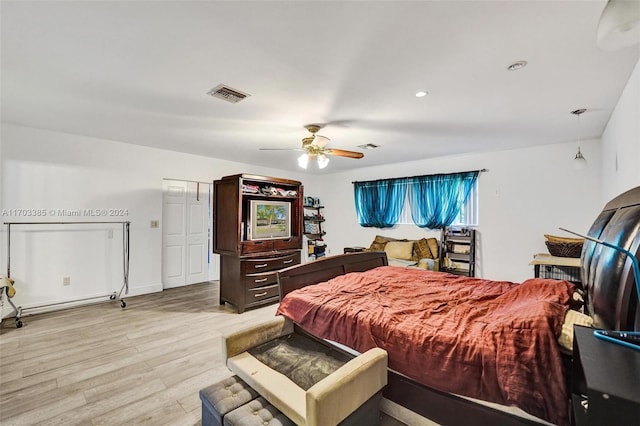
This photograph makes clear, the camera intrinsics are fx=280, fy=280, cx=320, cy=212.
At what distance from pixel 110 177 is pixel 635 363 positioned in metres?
5.68

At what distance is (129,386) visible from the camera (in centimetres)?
Result: 228

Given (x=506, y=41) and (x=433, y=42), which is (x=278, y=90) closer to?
(x=433, y=42)

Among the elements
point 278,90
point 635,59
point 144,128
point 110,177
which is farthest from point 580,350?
point 110,177

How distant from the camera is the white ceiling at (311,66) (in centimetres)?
157

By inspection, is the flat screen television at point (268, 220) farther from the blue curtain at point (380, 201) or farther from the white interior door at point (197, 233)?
the blue curtain at point (380, 201)

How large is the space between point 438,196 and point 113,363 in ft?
17.6

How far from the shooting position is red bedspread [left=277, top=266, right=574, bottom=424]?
4.45 ft

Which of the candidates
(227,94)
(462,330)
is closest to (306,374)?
(462,330)

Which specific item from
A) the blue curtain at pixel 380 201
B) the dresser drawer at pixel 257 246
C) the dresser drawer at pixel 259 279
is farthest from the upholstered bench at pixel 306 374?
the blue curtain at pixel 380 201

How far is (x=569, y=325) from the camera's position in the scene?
1449 millimetres

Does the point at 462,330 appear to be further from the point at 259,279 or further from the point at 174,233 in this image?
the point at 174,233

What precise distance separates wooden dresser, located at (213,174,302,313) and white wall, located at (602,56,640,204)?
3.90 m

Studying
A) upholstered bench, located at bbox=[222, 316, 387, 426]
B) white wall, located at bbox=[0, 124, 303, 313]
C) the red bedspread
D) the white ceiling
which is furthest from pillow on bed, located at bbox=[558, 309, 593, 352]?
white wall, located at bbox=[0, 124, 303, 313]

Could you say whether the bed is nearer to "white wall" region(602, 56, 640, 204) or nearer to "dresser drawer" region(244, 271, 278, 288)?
"white wall" region(602, 56, 640, 204)
